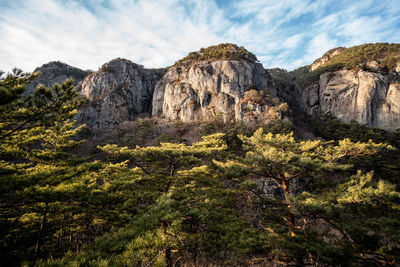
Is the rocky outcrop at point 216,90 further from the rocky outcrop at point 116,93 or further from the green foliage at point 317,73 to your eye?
the rocky outcrop at point 116,93

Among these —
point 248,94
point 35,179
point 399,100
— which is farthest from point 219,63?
point 35,179

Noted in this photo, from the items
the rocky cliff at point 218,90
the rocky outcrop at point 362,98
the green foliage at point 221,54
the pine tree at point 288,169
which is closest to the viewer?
the pine tree at point 288,169

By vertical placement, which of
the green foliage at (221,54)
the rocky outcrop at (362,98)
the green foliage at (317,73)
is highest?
the green foliage at (221,54)

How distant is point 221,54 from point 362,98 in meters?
31.7

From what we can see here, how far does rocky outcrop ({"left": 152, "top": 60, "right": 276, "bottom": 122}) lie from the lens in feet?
114

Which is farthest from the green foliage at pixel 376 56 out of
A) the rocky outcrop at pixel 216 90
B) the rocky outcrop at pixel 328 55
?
the rocky outcrop at pixel 216 90

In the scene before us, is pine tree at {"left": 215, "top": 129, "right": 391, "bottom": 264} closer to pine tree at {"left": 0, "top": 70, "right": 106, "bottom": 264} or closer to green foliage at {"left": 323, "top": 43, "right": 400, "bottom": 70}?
pine tree at {"left": 0, "top": 70, "right": 106, "bottom": 264}

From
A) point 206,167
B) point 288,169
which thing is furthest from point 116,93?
point 288,169

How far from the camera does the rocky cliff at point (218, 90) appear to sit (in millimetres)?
34250

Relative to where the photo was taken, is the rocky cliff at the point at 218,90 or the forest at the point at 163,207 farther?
the rocky cliff at the point at 218,90

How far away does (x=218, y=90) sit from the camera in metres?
37.6

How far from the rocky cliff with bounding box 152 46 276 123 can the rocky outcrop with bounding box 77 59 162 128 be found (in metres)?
10.7

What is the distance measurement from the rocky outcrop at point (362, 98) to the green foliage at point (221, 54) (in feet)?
63.9

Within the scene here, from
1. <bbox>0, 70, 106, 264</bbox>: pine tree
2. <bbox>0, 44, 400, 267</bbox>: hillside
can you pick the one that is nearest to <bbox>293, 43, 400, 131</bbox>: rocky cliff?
<bbox>0, 44, 400, 267</bbox>: hillside
